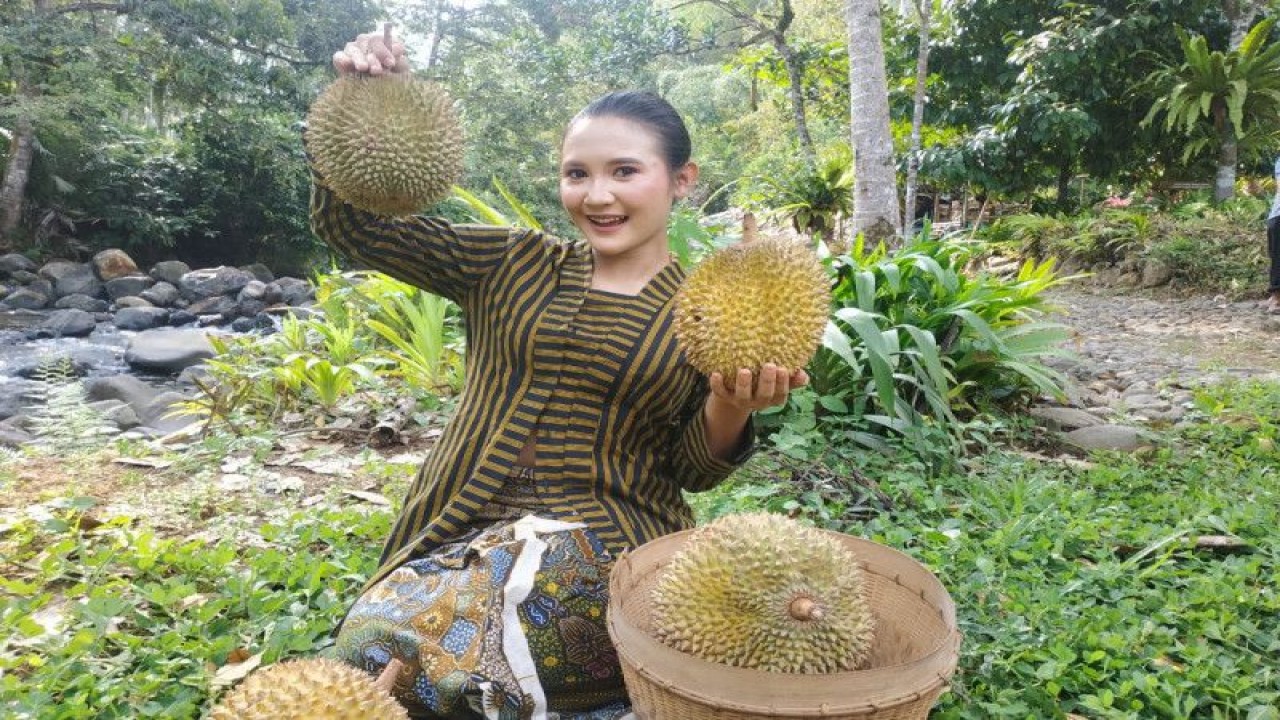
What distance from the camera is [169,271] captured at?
14.9 metres

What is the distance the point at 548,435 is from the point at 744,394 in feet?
1.71

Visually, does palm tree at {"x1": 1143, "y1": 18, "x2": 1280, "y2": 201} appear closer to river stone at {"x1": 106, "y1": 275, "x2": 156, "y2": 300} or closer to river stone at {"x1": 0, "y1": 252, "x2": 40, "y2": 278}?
river stone at {"x1": 106, "y1": 275, "x2": 156, "y2": 300}

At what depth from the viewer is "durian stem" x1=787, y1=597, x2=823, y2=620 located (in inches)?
52.9

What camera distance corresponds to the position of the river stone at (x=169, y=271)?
14.8m

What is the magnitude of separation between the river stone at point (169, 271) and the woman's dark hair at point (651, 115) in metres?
14.8

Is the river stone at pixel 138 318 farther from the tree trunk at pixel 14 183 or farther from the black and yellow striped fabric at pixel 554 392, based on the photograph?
the black and yellow striped fabric at pixel 554 392

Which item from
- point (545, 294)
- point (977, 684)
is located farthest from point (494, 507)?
point (977, 684)

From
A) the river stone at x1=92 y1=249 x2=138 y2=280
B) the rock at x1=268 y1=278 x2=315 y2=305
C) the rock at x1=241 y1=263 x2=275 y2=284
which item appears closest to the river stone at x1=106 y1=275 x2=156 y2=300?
the river stone at x1=92 y1=249 x2=138 y2=280

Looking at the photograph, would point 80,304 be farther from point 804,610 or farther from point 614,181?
point 804,610

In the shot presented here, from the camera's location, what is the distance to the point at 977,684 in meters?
2.00

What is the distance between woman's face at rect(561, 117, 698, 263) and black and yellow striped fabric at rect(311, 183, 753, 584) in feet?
0.40

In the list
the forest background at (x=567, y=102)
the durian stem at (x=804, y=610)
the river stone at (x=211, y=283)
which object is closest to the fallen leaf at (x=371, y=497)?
the durian stem at (x=804, y=610)

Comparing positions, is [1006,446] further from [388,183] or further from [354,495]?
[388,183]

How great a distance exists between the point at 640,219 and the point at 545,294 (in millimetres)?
285
